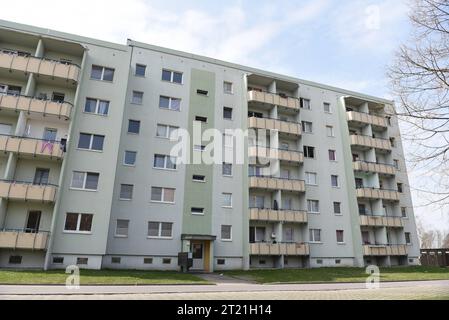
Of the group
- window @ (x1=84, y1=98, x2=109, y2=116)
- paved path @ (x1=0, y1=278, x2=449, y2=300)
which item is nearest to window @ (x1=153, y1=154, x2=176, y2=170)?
window @ (x1=84, y1=98, x2=109, y2=116)

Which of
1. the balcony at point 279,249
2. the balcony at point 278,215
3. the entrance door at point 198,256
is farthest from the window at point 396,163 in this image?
the entrance door at point 198,256

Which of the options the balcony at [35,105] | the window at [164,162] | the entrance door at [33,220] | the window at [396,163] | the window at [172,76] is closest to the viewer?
the entrance door at [33,220]

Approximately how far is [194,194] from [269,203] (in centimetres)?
776

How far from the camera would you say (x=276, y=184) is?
95.1 ft

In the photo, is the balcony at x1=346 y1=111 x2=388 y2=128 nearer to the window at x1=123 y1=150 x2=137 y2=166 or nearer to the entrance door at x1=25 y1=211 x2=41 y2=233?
the window at x1=123 y1=150 x2=137 y2=166

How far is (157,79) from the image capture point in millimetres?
28922

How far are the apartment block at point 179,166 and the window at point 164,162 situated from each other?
0.43 ft

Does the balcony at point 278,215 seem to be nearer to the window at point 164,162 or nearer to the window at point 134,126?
the window at point 164,162

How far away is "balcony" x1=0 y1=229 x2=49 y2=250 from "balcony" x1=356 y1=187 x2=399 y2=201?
29.3 metres

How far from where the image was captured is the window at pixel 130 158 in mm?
25792

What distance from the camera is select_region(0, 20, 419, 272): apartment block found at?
21906 mm
